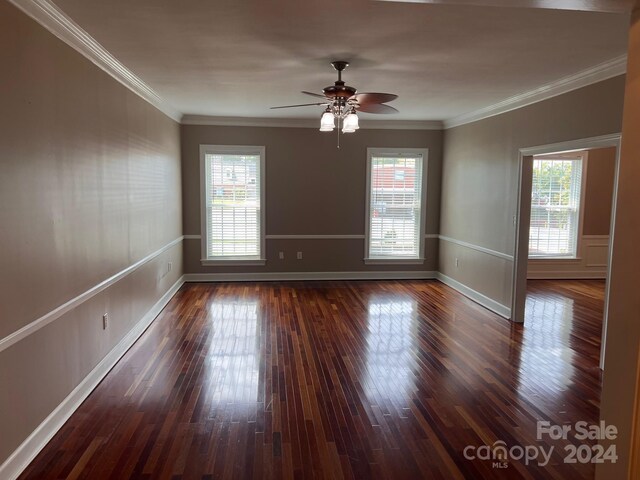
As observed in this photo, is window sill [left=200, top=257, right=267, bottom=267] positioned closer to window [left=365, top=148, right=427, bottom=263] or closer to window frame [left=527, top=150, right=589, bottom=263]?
window [left=365, top=148, right=427, bottom=263]

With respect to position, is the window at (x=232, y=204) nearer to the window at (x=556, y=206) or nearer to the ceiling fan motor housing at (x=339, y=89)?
the ceiling fan motor housing at (x=339, y=89)

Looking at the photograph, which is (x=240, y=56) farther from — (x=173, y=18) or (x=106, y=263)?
(x=106, y=263)

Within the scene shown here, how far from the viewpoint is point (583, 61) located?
3602 millimetres

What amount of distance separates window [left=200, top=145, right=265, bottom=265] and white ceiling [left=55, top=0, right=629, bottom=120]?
2.08 meters

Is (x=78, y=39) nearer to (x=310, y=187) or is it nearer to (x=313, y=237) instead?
(x=310, y=187)

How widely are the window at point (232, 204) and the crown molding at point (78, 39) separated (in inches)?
88.2

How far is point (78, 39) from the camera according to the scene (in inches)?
118

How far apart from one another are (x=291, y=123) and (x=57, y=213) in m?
4.71

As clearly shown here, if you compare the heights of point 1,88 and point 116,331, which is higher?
point 1,88

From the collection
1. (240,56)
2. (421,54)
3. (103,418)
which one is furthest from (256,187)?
(103,418)

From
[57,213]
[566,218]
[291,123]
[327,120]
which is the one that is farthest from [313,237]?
[57,213]

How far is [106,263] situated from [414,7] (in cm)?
299

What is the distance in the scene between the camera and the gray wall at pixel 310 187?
686cm

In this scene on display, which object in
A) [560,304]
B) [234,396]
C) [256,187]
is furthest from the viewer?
[256,187]
